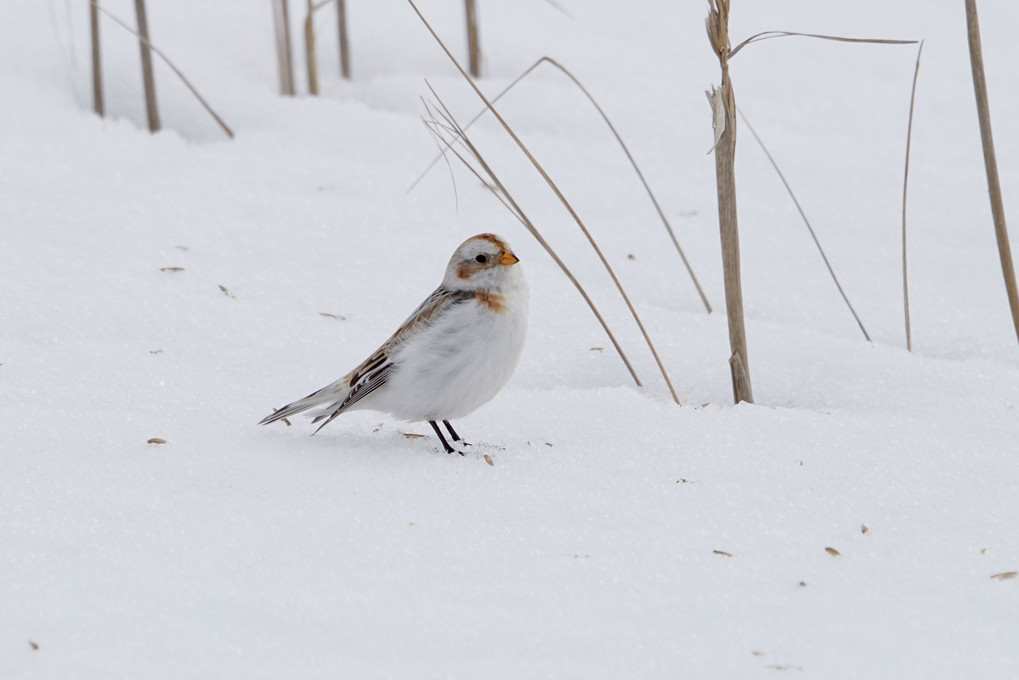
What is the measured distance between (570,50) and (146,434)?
168 inches

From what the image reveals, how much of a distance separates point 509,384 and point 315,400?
30.0 inches

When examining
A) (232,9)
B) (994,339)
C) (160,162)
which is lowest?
(994,339)

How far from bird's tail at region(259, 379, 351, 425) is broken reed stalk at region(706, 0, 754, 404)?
1145 millimetres

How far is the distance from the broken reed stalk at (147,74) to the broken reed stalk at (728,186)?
10.4 feet

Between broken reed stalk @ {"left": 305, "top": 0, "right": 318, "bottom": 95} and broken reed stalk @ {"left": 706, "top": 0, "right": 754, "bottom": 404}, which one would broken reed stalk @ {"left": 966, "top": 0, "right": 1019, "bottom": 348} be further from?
broken reed stalk @ {"left": 305, "top": 0, "right": 318, "bottom": 95}

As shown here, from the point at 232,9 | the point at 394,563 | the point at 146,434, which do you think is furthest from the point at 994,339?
the point at 232,9

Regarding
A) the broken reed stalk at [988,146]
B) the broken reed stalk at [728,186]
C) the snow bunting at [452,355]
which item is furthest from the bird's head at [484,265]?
the broken reed stalk at [988,146]

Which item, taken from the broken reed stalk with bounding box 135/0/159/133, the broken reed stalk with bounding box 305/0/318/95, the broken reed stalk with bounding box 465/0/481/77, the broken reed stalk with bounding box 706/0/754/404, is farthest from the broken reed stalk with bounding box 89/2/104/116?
the broken reed stalk with bounding box 706/0/754/404

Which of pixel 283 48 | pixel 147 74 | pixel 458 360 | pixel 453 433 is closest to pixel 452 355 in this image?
pixel 458 360

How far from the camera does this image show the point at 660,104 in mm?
5637

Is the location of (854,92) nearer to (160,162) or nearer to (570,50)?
(570,50)

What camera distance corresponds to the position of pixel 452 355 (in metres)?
2.92

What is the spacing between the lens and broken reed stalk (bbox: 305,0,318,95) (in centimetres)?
539

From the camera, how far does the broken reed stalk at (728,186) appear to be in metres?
2.85
